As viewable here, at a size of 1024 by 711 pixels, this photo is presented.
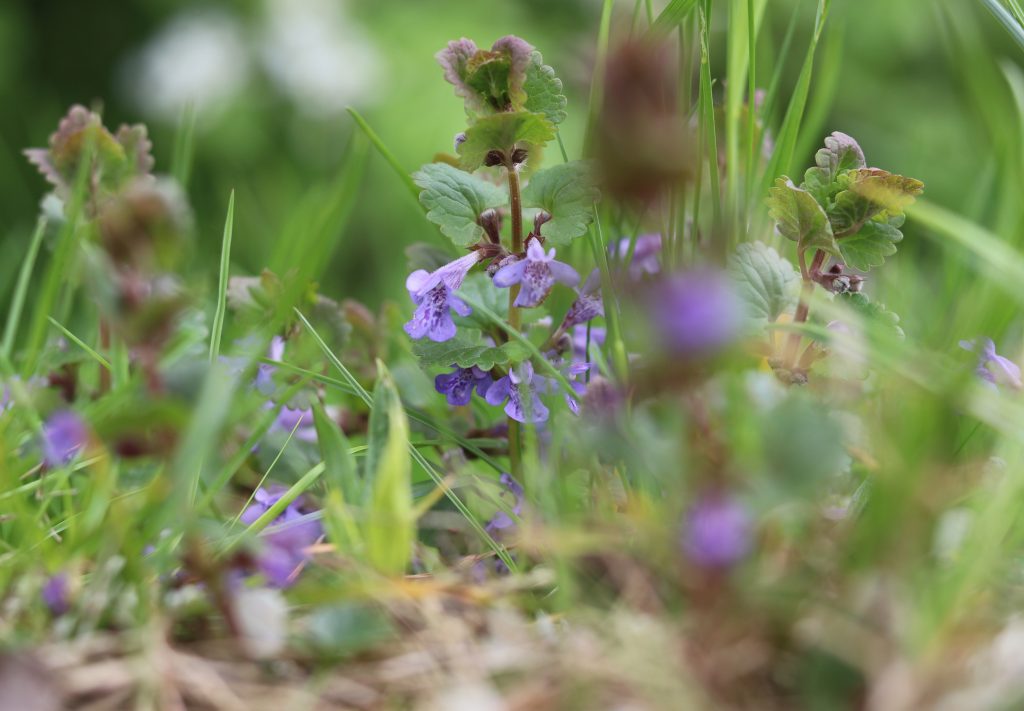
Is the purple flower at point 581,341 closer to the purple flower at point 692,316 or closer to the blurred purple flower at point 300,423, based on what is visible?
the blurred purple flower at point 300,423

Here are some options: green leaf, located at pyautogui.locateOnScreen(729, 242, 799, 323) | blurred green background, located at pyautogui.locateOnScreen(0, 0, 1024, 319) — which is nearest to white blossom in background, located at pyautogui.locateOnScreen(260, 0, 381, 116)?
blurred green background, located at pyautogui.locateOnScreen(0, 0, 1024, 319)

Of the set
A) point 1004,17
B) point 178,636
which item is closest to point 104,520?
point 178,636

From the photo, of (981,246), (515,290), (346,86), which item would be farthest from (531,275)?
(346,86)

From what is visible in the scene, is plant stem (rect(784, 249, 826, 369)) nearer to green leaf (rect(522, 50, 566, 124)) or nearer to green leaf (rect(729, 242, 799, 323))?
green leaf (rect(729, 242, 799, 323))

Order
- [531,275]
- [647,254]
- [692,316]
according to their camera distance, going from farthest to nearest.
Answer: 1. [647,254]
2. [531,275]
3. [692,316]

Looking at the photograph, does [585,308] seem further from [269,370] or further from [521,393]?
[269,370]

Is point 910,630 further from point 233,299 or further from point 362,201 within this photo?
point 362,201
